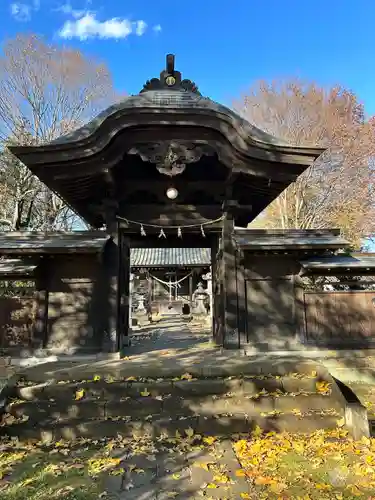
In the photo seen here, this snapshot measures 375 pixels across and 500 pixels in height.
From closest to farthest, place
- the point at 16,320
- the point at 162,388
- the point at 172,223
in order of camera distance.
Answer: the point at 162,388 < the point at 16,320 < the point at 172,223

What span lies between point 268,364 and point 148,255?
71.0 feet

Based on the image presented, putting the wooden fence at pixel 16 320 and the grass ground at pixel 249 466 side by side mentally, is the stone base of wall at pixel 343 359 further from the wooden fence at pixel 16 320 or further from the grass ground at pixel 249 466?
the wooden fence at pixel 16 320

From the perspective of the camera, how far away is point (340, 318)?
7422 millimetres

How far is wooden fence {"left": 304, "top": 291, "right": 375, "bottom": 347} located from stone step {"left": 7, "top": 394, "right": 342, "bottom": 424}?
2.56 metres

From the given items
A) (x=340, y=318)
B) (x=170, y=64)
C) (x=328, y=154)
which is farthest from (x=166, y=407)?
(x=328, y=154)

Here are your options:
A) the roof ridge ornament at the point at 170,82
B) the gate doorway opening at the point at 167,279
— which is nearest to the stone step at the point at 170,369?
the roof ridge ornament at the point at 170,82

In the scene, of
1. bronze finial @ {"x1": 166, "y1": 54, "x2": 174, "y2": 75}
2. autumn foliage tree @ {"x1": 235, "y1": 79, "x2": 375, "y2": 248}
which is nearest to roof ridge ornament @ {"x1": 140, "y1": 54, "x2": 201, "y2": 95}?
bronze finial @ {"x1": 166, "y1": 54, "x2": 174, "y2": 75}

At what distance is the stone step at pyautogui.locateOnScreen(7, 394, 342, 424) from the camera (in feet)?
15.5

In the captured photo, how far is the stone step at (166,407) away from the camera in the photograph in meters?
4.72

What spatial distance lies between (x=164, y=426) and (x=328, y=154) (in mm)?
21089

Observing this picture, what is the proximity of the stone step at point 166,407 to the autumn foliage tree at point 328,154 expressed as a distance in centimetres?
1869

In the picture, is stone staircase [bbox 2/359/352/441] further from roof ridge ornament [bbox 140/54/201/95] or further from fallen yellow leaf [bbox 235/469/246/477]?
roof ridge ornament [bbox 140/54/201/95]

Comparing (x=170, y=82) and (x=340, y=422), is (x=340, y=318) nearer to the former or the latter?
(x=340, y=422)

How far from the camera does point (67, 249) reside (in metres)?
6.74
